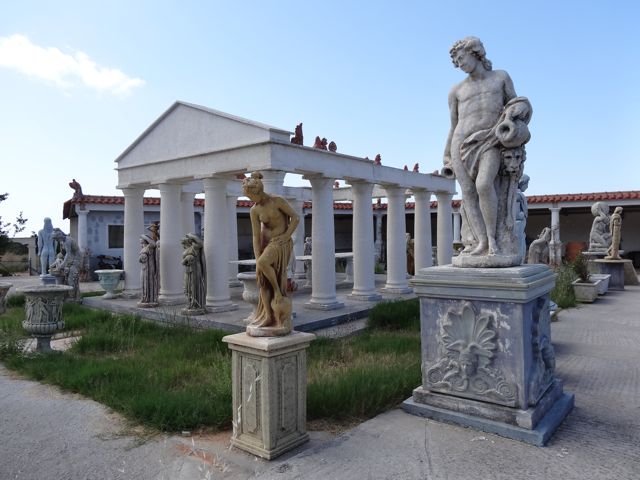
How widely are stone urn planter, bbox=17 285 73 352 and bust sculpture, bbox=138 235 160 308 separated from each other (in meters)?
3.25

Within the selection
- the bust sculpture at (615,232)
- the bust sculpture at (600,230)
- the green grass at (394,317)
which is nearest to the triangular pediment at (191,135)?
the green grass at (394,317)

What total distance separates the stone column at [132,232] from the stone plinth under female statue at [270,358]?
880 cm

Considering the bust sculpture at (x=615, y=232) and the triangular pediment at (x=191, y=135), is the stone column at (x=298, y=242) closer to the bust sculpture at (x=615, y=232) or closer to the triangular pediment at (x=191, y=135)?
the triangular pediment at (x=191, y=135)

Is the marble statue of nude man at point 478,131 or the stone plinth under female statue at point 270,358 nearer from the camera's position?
the stone plinth under female statue at point 270,358

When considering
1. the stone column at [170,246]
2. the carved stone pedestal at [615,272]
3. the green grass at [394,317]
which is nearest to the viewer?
the green grass at [394,317]

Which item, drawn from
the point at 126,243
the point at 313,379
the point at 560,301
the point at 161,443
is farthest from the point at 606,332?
the point at 126,243

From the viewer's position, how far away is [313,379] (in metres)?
5.11

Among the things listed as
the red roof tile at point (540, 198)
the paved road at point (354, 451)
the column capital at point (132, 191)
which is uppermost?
the red roof tile at point (540, 198)

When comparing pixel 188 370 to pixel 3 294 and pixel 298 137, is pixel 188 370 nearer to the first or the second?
pixel 298 137

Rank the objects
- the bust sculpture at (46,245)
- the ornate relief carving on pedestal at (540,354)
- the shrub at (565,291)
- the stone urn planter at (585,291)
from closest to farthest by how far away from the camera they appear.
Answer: the ornate relief carving on pedestal at (540,354) → the shrub at (565,291) → the stone urn planter at (585,291) → the bust sculpture at (46,245)

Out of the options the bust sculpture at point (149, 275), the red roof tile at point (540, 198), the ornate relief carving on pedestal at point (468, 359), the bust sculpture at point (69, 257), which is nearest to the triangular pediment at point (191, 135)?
the bust sculpture at point (149, 275)

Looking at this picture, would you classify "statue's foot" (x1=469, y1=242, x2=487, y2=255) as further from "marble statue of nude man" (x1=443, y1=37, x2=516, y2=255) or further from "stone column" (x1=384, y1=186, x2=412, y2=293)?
"stone column" (x1=384, y1=186, x2=412, y2=293)

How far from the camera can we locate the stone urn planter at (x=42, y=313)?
680 centimetres

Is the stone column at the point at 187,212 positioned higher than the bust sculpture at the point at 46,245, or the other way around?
the stone column at the point at 187,212
